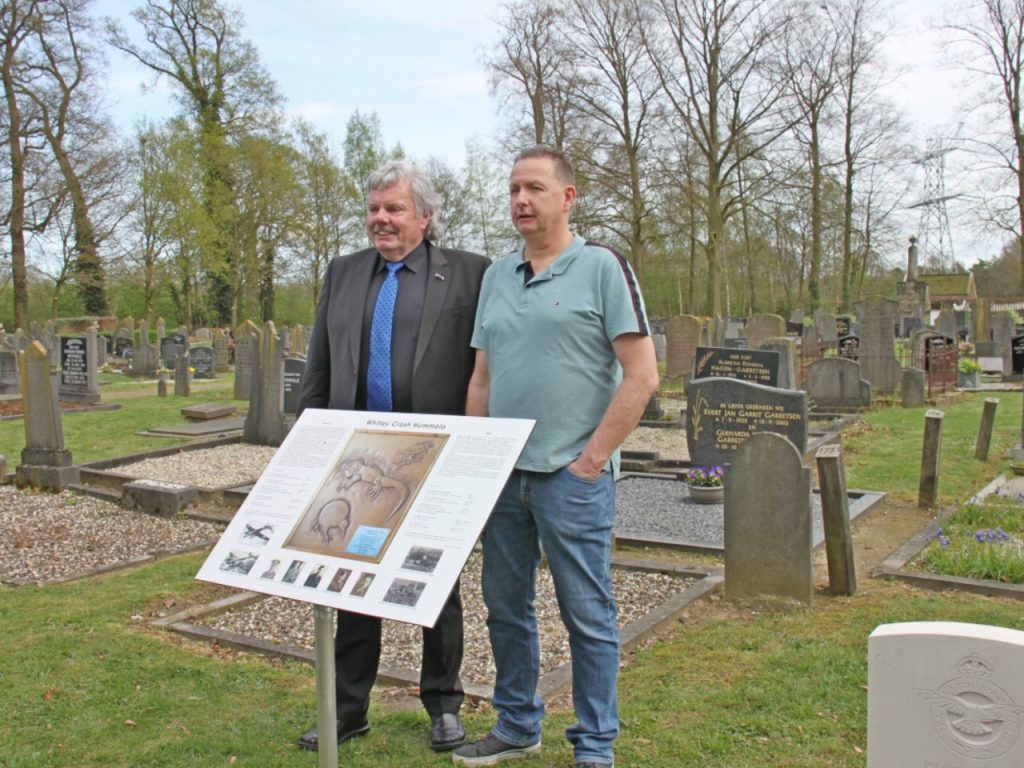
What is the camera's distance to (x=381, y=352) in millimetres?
3383

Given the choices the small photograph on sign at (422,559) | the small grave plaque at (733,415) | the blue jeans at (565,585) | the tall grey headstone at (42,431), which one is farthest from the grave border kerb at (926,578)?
the tall grey headstone at (42,431)

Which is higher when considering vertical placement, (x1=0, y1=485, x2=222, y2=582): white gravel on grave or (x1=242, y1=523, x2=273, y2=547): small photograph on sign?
(x1=242, y1=523, x2=273, y2=547): small photograph on sign

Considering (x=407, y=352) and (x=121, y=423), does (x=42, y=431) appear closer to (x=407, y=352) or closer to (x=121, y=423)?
(x=121, y=423)

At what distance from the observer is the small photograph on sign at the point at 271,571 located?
104 inches

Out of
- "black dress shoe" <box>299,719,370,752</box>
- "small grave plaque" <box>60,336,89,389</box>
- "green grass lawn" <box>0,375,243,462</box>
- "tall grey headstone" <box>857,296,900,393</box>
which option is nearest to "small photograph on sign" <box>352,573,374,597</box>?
"black dress shoe" <box>299,719,370,752</box>

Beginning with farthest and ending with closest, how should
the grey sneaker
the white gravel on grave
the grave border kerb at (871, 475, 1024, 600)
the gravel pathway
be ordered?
1. the white gravel on grave
2. the grave border kerb at (871, 475, 1024, 600)
3. the gravel pathway
4. the grey sneaker

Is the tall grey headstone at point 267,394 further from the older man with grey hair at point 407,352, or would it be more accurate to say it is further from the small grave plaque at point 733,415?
the older man with grey hair at point 407,352

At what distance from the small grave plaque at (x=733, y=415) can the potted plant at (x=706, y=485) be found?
270 millimetres

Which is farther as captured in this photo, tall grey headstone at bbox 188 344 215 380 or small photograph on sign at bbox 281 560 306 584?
tall grey headstone at bbox 188 344 215 380

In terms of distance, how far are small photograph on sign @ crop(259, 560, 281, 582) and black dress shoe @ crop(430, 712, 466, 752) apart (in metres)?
1.12

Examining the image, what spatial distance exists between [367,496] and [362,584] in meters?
0.32

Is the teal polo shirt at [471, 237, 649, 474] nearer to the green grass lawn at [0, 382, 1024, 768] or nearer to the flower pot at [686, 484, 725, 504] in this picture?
the green grass lawn at [0, 382, 1024, 768]

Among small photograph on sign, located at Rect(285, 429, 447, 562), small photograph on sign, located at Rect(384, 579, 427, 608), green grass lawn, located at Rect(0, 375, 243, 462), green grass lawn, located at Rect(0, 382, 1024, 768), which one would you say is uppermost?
small photograph on sign, located at Rect(285, 429, 447, 562)

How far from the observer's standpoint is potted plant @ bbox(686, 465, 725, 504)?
344 inches
